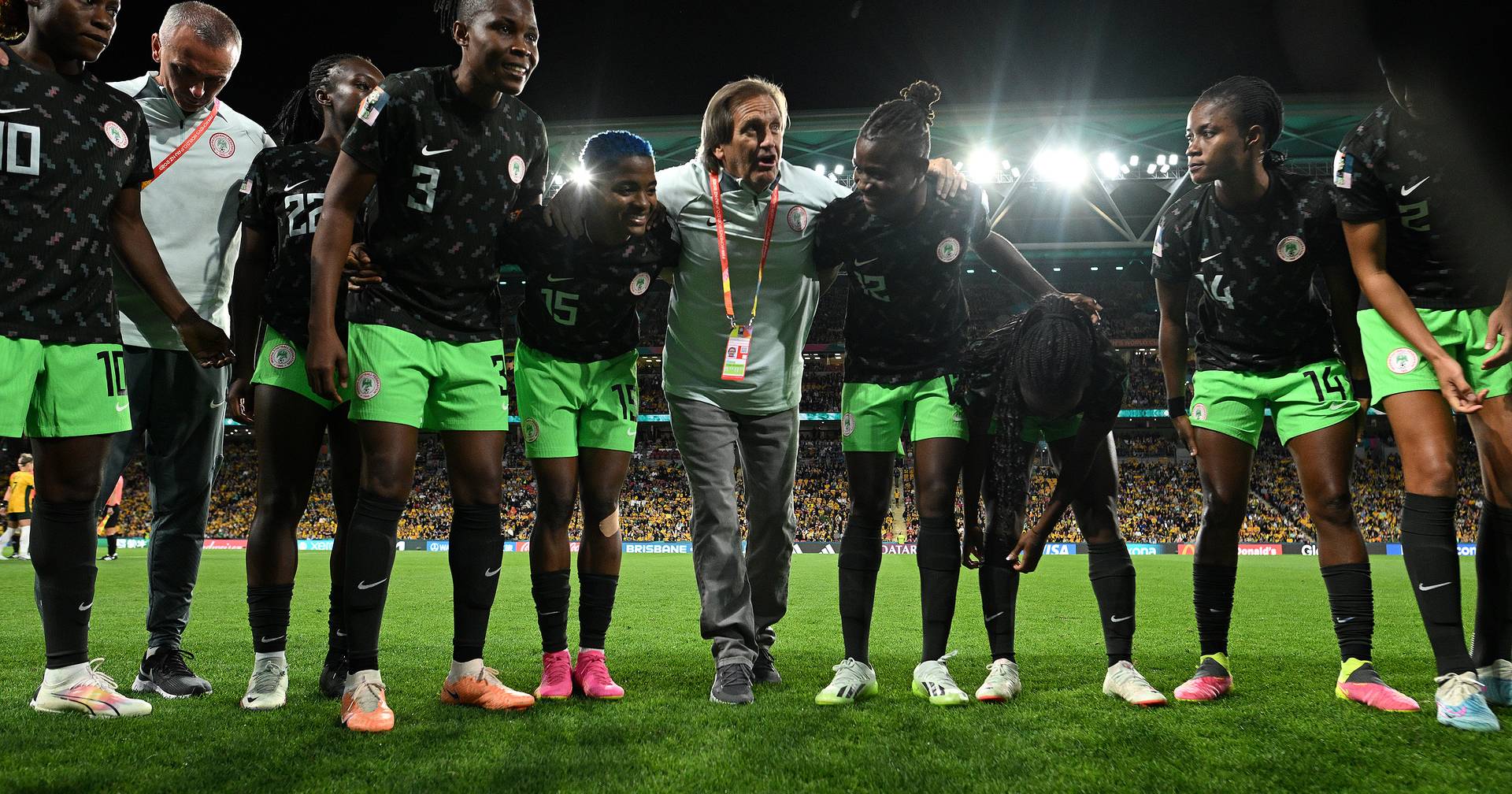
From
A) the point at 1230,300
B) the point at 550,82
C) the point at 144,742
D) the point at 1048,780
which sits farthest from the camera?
the point at 550,82

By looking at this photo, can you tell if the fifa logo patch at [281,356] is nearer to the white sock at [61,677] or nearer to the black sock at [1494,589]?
the white sock at [61,677]

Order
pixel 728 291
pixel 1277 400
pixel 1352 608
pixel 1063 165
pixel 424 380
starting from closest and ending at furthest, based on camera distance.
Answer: pixel 424 380 → pixel 1352 608 → pixel 1277 400 → pixel 728 291 → pixel 1063 165

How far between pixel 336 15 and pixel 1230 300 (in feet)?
66.7

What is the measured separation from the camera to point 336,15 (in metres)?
19.2

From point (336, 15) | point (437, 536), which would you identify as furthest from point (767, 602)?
point (437, 536)

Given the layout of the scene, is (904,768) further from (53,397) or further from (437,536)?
(437,536)

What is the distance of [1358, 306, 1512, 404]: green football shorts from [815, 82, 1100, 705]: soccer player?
113 cm

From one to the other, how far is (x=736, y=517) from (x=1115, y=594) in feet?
4.74

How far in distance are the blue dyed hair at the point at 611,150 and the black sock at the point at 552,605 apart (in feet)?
4.97

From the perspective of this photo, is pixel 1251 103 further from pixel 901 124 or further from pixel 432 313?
pixel 432 313

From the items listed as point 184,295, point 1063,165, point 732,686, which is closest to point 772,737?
point 732,686

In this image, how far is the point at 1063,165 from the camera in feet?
85.1

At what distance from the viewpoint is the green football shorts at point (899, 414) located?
3.47 meters

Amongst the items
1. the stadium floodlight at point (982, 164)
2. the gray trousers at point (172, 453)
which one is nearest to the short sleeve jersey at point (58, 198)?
the gray trousers at point (172, 453)
